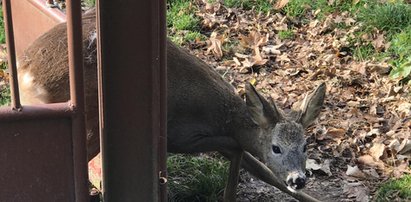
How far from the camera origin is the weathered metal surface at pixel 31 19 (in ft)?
15.0

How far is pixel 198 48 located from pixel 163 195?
3.31 metres

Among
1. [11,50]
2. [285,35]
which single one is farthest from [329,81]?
[11,50]

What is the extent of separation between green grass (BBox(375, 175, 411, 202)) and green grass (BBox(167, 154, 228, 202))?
3.09 ft


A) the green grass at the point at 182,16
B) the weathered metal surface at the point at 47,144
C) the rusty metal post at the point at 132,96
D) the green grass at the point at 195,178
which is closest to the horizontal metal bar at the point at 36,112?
the weathered metal surface at the point at 47,144

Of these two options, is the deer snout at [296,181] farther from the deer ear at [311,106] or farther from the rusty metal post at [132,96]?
the rusty metal post at [132,96]

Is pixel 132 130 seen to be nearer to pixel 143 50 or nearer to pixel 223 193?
pixel 143 50

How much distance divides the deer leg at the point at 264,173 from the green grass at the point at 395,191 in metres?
0.41

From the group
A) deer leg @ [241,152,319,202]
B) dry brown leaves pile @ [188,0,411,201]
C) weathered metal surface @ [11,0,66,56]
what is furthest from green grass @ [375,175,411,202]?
weathered metal surface @ [11,0,66,56]

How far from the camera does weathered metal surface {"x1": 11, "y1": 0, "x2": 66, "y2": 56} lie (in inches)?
181

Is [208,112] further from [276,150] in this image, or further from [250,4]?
[250,4]

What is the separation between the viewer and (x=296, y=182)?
→ 394 centimetres

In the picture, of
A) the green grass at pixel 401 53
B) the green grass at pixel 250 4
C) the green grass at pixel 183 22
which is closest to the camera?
the green grass at pixel 401 53

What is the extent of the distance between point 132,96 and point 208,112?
1.23m

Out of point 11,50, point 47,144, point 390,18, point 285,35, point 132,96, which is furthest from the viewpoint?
point 285,35
